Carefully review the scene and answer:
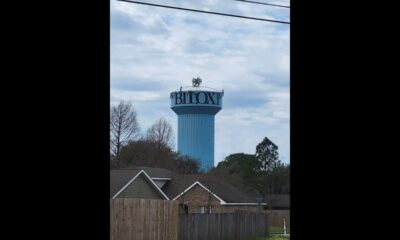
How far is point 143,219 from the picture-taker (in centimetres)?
1373

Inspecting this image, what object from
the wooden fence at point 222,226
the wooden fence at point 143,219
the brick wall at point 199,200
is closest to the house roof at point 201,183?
the brick wall at point 199,200

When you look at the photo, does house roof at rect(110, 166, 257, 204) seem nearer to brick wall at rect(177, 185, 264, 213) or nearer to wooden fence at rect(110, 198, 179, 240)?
brick wall at rect(177, 185, 264, 213)

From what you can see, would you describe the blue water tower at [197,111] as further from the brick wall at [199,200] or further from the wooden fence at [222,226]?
the wooden fence at [222,226]

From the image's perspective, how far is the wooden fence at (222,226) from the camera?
592 inches

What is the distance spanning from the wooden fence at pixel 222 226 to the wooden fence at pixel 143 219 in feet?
1.93

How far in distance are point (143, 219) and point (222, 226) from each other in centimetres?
301

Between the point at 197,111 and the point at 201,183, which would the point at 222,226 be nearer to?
the point at 201,183

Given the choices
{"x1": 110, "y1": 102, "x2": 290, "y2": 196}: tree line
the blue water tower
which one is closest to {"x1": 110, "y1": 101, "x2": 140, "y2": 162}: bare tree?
{"x1": 110, "y1": 102, "x2": 290, "y2": 196}: tree line
